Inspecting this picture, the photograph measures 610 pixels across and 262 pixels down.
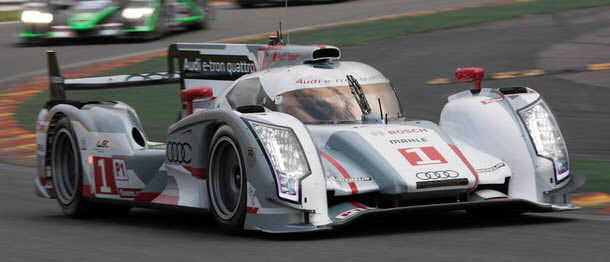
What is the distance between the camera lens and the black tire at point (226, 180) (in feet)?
26.6

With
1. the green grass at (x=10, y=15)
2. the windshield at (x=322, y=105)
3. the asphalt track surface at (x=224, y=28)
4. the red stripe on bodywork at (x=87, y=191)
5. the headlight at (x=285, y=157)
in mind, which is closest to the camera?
the headlight at (x=285, y=157)

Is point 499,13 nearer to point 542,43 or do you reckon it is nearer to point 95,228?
point 542,43

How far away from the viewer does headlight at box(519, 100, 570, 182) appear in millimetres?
8672

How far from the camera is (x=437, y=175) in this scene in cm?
804

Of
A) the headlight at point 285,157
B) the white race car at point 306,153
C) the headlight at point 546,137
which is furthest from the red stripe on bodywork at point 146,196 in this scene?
the headlight at point 546,137

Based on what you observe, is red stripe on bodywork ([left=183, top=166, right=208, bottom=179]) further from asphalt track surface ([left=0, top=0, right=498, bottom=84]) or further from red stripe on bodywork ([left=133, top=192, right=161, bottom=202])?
asphalt track surface ([left=0, top=0, right=498, bottom=84])

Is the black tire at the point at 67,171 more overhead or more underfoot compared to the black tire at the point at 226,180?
more underfoot

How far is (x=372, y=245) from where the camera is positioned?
7449 millimetres

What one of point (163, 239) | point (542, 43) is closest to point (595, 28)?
point (542, 43)

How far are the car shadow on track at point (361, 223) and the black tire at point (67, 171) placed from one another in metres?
0.13

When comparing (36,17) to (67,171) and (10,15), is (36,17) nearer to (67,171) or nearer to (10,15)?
(10,15)

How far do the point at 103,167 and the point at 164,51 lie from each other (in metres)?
13.5

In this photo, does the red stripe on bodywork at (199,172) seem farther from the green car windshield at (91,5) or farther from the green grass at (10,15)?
the green grass at (10,15)

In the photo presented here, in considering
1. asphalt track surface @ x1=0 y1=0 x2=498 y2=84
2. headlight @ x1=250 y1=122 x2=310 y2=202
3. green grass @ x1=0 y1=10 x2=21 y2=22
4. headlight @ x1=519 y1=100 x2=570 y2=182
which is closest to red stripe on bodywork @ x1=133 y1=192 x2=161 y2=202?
headlight @ x1=250 y1=122 x2=310 y2=202
